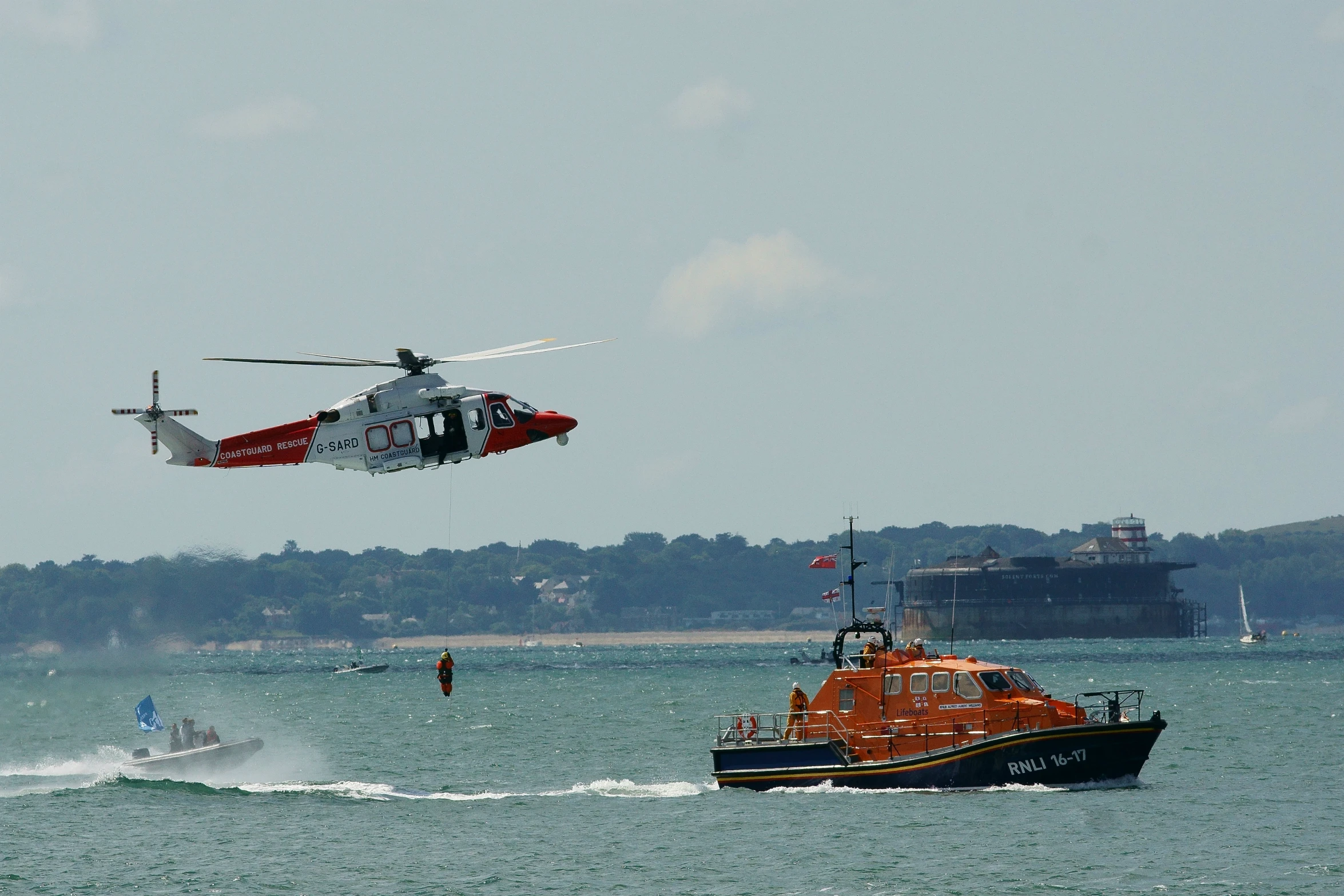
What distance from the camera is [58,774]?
54.4 metres

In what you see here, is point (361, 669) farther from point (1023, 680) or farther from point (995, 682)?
point (995, 682)

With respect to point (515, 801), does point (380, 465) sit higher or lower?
higher

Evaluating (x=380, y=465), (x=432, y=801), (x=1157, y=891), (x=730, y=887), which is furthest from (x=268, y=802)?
(x=1157, y=891)

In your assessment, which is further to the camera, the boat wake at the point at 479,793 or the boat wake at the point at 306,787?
the boat wake at the point at 306,787

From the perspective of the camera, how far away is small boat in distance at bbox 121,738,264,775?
4884 cm

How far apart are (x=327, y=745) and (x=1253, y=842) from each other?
41469 mm

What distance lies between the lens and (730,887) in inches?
1213

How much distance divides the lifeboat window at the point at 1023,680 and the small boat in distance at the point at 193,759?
78.3ft

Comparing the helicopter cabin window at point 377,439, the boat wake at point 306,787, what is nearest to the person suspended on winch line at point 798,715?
the boat wake at point 306,787

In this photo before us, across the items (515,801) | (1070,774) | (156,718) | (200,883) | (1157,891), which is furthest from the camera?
(156,718)

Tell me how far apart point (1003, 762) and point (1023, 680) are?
2022 millimetres

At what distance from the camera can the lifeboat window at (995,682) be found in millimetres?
38375

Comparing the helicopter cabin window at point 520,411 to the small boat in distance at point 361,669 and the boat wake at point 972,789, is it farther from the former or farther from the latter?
the small boat in distance at point 361,669

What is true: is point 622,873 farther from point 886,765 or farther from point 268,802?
point 268,802
